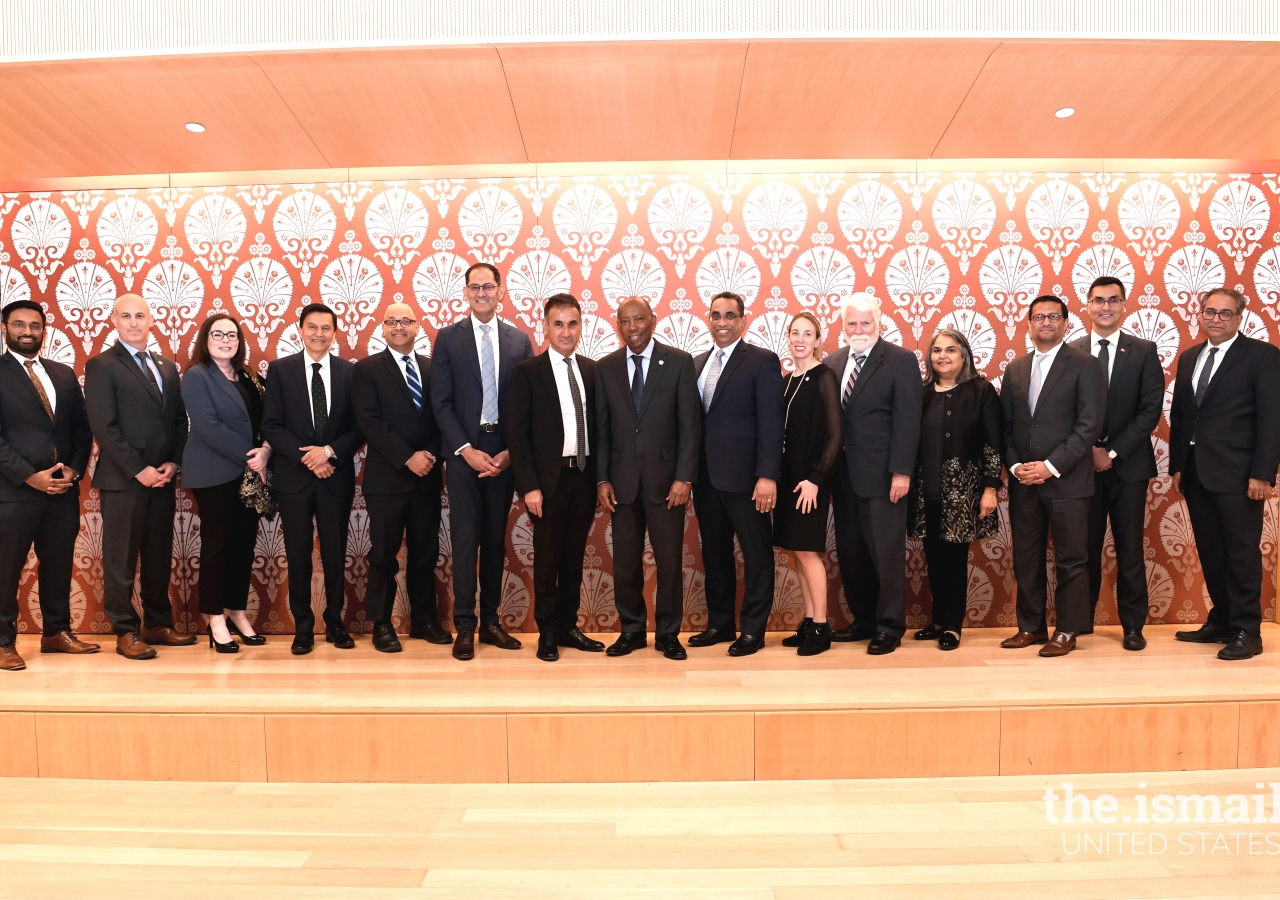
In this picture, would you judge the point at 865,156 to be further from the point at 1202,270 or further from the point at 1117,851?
the point at 1117,851

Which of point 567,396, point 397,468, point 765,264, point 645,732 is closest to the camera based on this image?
point 645,732

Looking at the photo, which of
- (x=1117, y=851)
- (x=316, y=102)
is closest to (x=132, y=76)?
(x=316, y=102)

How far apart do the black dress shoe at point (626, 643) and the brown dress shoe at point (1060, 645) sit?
6.21ft

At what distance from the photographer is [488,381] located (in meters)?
3.73

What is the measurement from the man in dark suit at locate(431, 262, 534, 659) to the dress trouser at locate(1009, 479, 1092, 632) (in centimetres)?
252

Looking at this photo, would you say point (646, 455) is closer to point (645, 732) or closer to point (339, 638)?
point (645, 732)

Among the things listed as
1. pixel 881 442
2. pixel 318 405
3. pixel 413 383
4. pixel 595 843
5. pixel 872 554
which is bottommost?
pixel 595 843

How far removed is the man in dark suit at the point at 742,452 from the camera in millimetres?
3568

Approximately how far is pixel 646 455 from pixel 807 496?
2.56 ft

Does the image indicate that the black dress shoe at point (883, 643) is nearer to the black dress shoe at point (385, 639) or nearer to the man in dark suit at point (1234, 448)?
the man in dark suit at point (1234, 448)

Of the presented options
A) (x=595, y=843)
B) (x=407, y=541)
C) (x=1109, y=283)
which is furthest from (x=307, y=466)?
(x=1109, y=283)

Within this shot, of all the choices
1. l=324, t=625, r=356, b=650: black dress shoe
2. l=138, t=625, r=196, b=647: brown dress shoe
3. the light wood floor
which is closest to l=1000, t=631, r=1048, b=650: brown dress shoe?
the light wood floor

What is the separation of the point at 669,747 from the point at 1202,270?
4.03m

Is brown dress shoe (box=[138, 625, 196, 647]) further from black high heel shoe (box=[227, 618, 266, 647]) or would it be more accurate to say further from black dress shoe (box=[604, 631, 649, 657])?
black dress shoe (box=[604, 631, 649, 657])
